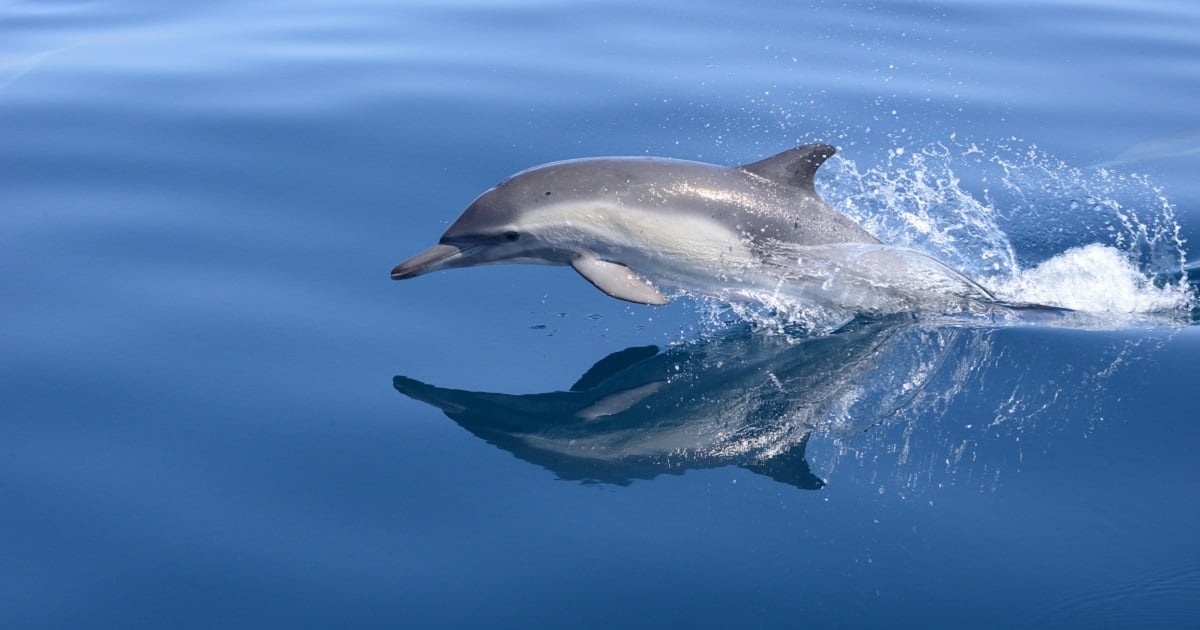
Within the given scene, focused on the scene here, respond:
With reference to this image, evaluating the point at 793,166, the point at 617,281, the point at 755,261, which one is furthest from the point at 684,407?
the point at 793,166

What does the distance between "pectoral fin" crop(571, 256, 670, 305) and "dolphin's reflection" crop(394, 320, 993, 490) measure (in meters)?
0.30

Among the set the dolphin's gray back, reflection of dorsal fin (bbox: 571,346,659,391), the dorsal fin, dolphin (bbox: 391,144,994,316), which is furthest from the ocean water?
the dorsal fin

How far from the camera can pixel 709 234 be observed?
20.1 ft

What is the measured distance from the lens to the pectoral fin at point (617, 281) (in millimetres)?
5809

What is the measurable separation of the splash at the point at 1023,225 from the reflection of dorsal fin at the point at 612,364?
778 mm

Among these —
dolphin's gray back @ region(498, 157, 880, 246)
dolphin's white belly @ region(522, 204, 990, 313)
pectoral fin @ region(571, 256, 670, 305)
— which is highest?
dolphin's gray back @ region(498, 157, 880, 246)

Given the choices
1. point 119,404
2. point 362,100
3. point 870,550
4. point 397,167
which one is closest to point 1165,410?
point 870,550

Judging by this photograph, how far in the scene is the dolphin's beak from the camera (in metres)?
6.05

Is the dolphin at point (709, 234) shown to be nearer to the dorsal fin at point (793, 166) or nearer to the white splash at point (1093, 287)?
the dorsal fin at point (793, 166)

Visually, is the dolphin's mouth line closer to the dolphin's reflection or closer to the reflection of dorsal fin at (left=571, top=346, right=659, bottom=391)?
the dolphin's reflection

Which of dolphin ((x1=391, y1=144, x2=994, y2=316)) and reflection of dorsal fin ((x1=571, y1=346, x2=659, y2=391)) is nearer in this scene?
reflection of dorsal fin ((x1=571, y1=346, x2=659, y2=391))

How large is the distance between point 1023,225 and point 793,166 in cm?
194

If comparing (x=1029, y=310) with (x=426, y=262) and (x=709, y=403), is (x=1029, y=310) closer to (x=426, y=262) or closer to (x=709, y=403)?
(x=709, y=403)

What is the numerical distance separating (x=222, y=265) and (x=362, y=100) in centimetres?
317
